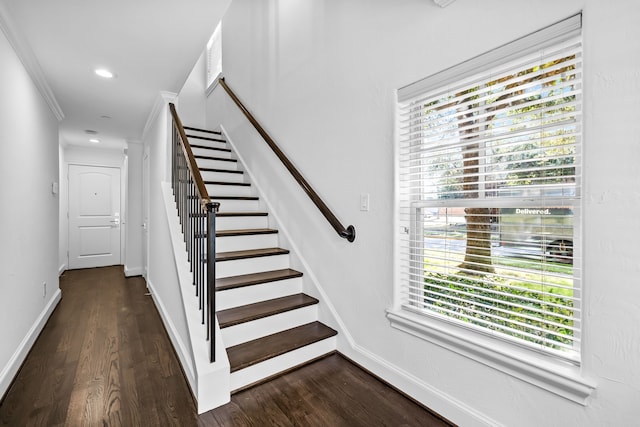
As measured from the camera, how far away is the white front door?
A: 5941 mm

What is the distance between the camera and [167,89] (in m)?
3.14

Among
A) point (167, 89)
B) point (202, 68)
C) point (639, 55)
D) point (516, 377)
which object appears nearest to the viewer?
point (639, 55)

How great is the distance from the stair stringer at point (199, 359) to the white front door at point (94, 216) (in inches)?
191

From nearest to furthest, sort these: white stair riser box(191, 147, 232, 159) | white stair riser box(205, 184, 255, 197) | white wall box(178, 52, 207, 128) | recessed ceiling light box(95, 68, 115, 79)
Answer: recessed ceiling light box(95, 68, 115, 79) → white stair riser box(205, 184, 255, 197) → white stair riser box(191, 147, 232, 159) → white wall box(178, 52, 207, 128)

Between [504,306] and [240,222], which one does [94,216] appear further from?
[504,306]

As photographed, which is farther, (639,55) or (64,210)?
(64,210)

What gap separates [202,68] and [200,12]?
401 cm

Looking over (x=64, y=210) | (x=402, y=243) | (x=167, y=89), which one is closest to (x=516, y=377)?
(x=402, y=243)

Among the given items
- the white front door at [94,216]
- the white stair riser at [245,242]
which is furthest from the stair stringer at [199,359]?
the white front door at [94,216]

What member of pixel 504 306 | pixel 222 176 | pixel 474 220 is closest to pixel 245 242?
pixel 222 176

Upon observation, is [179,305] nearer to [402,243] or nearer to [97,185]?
[402,243]

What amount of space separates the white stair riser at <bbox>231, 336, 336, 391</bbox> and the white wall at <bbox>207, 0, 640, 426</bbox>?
153 millimetres

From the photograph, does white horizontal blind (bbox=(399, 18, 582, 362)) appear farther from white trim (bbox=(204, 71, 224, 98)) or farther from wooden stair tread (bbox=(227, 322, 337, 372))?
white trim (bbox=(204, 71, 224, 98))

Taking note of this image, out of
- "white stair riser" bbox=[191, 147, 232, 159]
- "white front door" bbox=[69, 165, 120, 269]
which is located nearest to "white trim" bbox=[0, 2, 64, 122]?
"white stair riser" bbox=[191, 147, 232, 159]
